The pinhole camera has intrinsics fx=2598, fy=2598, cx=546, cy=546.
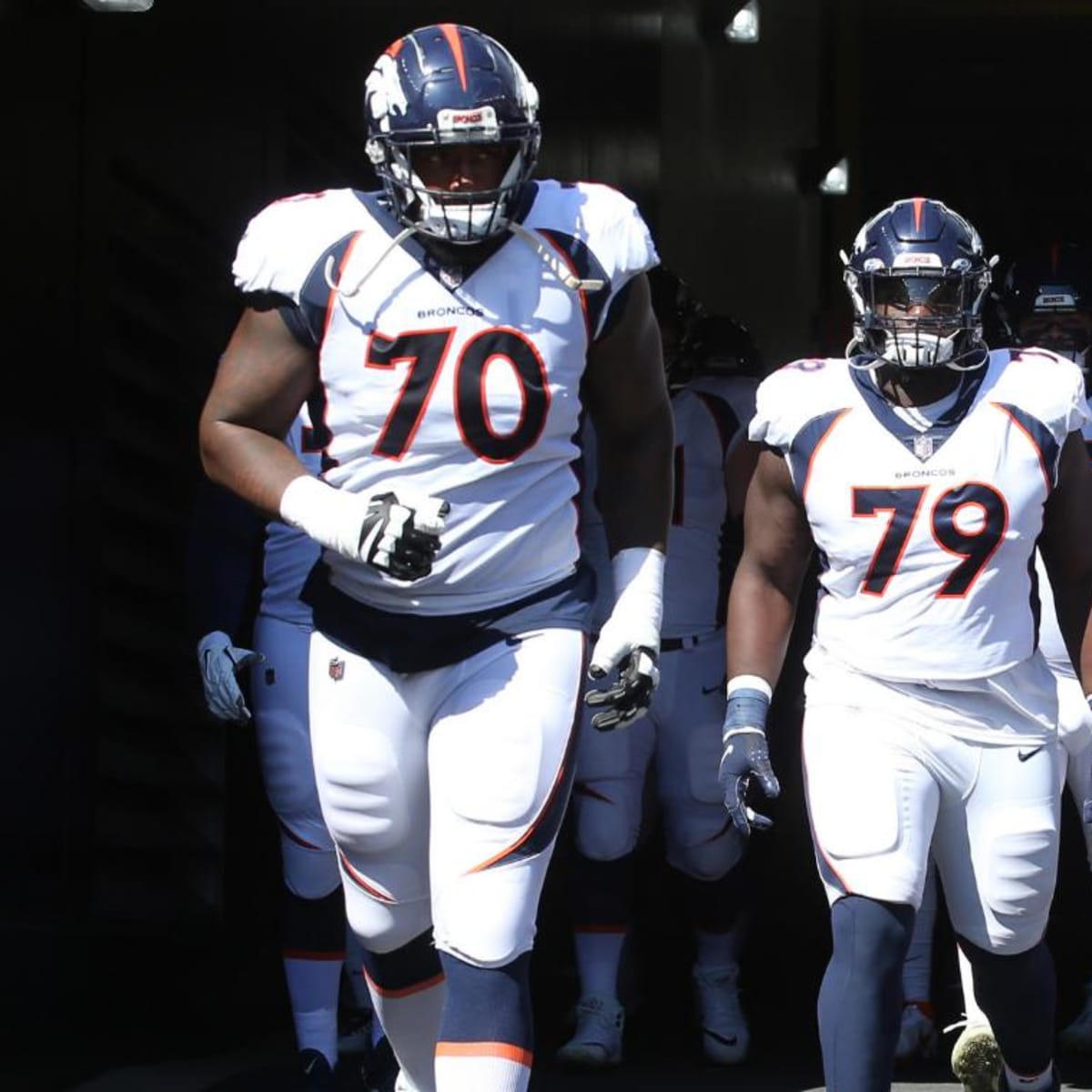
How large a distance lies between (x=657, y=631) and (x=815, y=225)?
13.3 m

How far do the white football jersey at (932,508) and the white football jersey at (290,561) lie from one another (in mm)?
1433

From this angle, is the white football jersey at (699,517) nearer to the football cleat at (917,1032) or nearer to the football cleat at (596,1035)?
the football cleat at (596,1035)

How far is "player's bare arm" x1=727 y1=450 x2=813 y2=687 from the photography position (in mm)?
5098

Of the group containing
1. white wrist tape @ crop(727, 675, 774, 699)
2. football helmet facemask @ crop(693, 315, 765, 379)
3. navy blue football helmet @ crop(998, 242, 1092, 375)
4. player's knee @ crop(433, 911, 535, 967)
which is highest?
navy blue football helmet @ crop(998, 242, 1092, 375)

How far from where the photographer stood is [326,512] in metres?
4.17

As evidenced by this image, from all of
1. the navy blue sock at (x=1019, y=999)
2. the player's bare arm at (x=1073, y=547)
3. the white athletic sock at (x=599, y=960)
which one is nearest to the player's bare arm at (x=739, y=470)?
the white athletic sock at (x=599, y=960)

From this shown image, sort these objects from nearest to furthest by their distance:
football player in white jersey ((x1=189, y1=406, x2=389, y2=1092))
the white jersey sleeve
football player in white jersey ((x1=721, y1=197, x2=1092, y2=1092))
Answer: the white jersey sleeve < football player in white jersey ((x1=721, y1=197, x2=1092, y2=1092)) < football player in white jersey ((x1=189, y1=406, x2=389, y2=1092))

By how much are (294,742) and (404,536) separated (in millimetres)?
Answer: 2125

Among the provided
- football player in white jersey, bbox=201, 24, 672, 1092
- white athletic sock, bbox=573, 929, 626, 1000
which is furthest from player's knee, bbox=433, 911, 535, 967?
white athletic sock, bbox=573, 929, 626, 1000

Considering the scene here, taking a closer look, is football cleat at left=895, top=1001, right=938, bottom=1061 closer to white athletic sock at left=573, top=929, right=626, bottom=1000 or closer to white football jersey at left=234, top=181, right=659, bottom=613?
white athletic sock at left=573, top=929, right=626, bottom=1000

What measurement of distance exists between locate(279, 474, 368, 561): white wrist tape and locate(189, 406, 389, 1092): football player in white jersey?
1684 mm

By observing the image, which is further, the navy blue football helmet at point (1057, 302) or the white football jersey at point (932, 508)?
the navy blue football helmet at point (1057, 302)

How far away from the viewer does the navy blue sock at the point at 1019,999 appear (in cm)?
496

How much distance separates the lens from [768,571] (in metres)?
5.14
